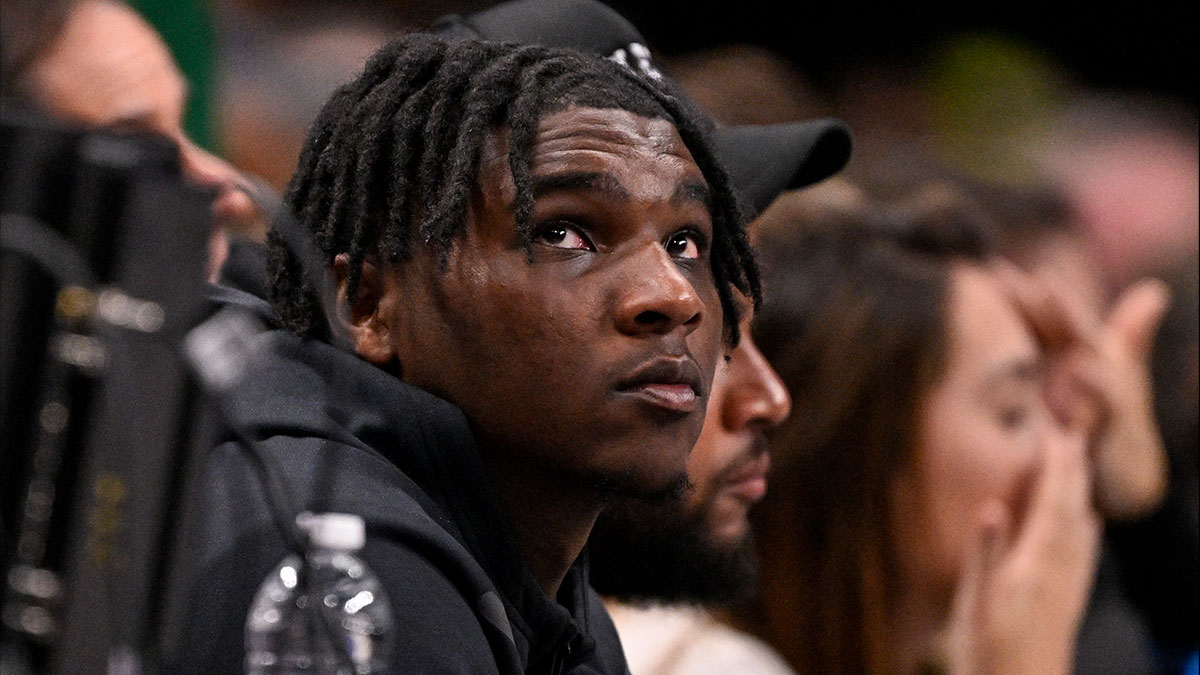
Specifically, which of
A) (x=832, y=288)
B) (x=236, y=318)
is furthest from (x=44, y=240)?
(x=832, y=288)

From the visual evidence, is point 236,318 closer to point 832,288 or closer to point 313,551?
point 313,551

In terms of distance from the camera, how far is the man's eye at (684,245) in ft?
5.28

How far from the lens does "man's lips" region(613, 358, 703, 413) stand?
1.49m

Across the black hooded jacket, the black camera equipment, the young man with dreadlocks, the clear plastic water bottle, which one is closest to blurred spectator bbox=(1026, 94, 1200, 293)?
the young man with dreadlocks

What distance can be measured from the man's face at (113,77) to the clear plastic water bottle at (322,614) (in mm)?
1061

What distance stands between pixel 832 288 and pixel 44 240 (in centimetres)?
217

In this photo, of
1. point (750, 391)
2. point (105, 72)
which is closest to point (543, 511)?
point (750, 391)

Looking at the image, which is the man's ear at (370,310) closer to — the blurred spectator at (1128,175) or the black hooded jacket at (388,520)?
the black hooded jacket at (388,520)

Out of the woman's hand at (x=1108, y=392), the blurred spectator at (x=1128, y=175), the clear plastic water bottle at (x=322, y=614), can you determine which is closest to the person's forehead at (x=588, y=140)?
the clear plastic water bottle at (x=322, y=614)

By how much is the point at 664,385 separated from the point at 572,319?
0.36 feet

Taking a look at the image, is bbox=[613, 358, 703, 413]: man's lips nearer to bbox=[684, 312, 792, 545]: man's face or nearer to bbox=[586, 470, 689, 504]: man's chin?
bbox=[586, 470, 689, 504]: man's chin

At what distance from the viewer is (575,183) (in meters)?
1.54

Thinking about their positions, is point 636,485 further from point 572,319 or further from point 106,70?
point 106,70

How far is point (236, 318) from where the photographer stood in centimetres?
97
